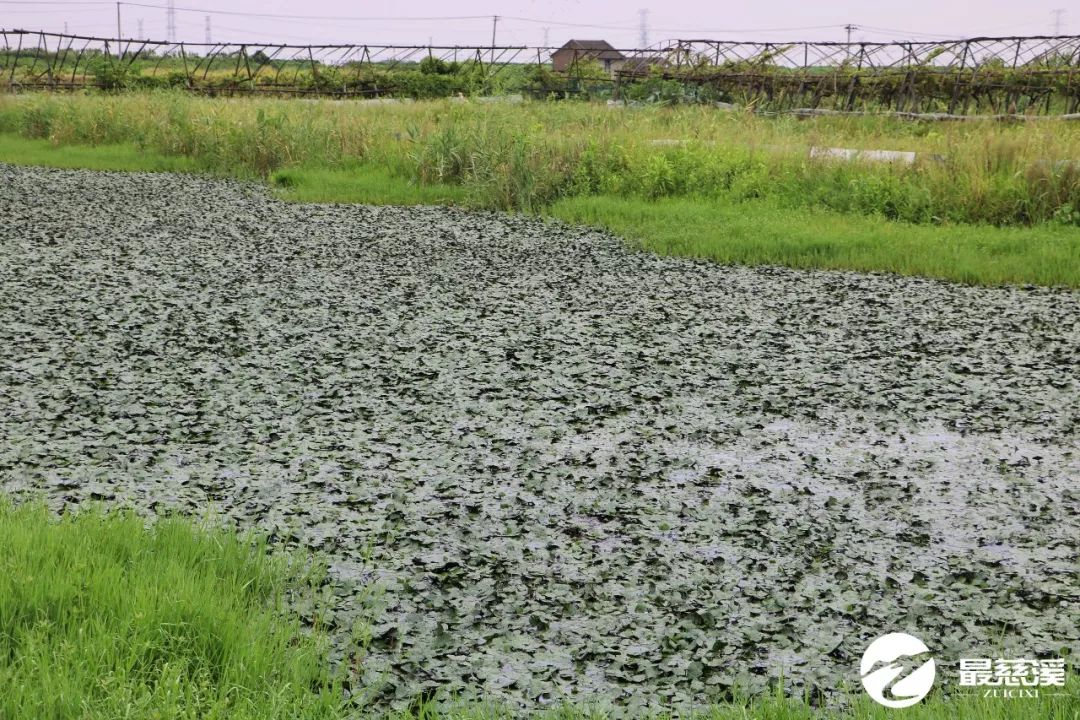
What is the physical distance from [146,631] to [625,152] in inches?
461

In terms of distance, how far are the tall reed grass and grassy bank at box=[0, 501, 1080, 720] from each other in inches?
375

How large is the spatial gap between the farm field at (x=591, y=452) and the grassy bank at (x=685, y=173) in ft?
3.65

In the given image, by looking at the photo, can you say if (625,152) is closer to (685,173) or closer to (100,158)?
(685,173)

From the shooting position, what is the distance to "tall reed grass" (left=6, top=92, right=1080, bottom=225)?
11297mm

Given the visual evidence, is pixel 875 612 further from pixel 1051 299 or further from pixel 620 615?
pixel 1051 299

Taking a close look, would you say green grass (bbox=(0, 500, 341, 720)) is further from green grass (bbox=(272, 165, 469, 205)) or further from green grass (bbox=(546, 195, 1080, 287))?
green grass (bbox=(272, 165, 469, 205))

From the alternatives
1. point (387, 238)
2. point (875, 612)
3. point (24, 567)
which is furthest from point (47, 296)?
point (875, 612)

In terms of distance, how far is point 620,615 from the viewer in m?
3.41

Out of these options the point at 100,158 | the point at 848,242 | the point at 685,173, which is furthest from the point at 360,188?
the point at 848,242

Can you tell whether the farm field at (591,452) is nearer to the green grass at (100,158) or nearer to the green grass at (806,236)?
the green grass at (806,236)

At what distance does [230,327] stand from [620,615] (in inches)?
186

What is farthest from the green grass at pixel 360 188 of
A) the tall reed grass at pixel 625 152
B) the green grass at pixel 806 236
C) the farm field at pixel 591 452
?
the farm field at pixel 591 452

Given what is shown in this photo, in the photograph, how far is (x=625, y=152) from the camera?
13727 mm

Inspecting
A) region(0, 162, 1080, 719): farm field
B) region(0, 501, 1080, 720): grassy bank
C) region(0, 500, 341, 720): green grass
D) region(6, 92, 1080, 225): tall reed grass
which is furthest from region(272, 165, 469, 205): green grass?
region(0, 501, 1080, 720): grassy bank
